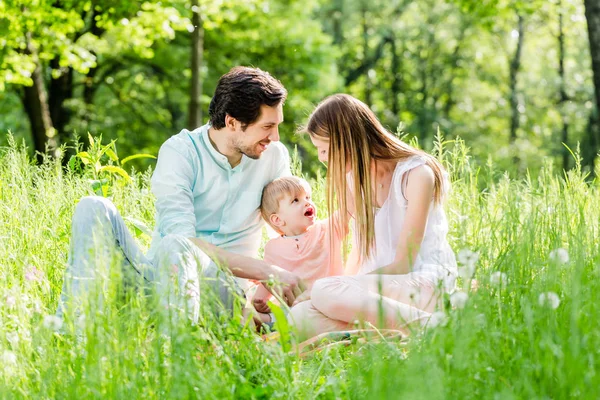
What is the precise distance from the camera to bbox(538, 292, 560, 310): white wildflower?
242 cm

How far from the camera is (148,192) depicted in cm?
522

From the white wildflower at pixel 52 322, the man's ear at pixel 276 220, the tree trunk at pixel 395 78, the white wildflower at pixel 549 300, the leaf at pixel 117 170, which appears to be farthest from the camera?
the tree trunk at pixel 395 78

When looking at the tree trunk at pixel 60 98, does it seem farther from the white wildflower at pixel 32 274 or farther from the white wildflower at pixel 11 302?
the white wildflower at pixel 11 302

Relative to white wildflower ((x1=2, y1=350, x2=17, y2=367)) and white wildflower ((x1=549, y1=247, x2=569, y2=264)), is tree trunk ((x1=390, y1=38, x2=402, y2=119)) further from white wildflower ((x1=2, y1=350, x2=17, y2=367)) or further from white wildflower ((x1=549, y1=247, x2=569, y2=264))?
white wildflower ((x1=2, y1=350, x2=17, y2=367))

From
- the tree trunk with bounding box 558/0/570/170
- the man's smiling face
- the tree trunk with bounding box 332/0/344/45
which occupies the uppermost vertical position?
the tree trunk with bounding box 332/0/344/45

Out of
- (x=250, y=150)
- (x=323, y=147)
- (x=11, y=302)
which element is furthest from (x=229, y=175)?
(x=11, y=302)

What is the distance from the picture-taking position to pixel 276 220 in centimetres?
416

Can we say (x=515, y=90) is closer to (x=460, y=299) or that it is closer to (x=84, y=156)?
(x=84, y=156)

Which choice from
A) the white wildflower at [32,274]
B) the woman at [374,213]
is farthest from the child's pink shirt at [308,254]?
the white wildflower at [32,274]

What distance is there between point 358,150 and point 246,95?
647mm

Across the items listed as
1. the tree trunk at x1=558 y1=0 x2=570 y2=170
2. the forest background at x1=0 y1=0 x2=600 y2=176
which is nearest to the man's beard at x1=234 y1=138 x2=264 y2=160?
the forest background at x1=0 y1=0 x2=600 y2=176

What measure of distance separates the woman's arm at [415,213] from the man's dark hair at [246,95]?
2.81 ft

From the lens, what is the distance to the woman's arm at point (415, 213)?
3641 mm

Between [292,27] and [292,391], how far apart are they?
16.3m
